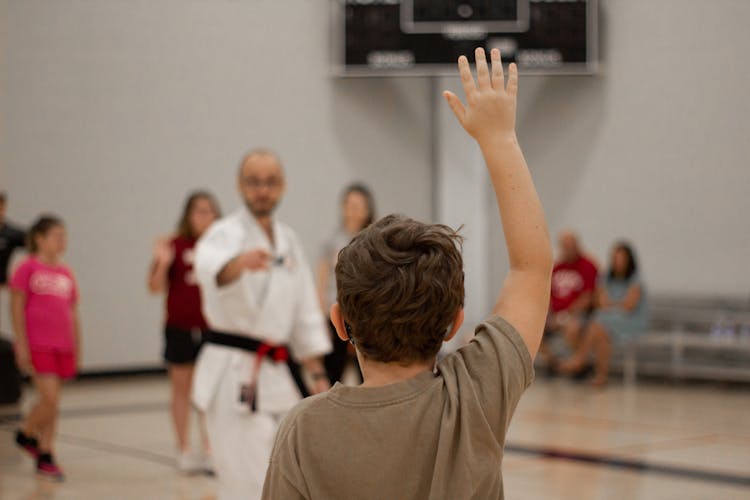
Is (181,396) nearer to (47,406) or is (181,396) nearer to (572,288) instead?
(47,406)

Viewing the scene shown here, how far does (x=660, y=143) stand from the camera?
13156 mm

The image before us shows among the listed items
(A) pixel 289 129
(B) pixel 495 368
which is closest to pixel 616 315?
(A) pixel 289 129

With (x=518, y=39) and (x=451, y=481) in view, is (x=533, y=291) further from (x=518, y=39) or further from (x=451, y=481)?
(x=518, y=39)

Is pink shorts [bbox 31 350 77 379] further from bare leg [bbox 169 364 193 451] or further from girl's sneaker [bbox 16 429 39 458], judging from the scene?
bare leg [bbox 169 364 193 451]

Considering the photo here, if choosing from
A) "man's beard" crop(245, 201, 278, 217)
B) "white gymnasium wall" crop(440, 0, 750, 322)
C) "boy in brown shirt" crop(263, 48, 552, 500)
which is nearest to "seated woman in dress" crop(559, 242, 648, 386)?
"white gymnasium wall" crop(440, 0, 750, 322)

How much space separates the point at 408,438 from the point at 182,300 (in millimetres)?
6103

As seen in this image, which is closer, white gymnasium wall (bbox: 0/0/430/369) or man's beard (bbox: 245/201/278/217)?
man's beard (bbox: 245/201/278/217)

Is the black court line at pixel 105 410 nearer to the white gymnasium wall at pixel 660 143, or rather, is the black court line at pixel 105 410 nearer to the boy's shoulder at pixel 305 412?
the white gymnasium wall at pixel 660 143

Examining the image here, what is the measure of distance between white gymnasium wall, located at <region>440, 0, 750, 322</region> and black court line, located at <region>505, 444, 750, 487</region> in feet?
19.1

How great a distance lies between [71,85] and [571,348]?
6.93 metres

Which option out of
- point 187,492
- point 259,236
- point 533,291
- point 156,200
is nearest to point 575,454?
point 187,492

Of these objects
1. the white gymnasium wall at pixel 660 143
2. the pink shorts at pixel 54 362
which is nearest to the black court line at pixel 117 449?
the pink shorts at pixel 54 362

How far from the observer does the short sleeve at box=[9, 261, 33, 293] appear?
691cm

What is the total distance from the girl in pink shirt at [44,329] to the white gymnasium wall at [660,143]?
27.2 ft
